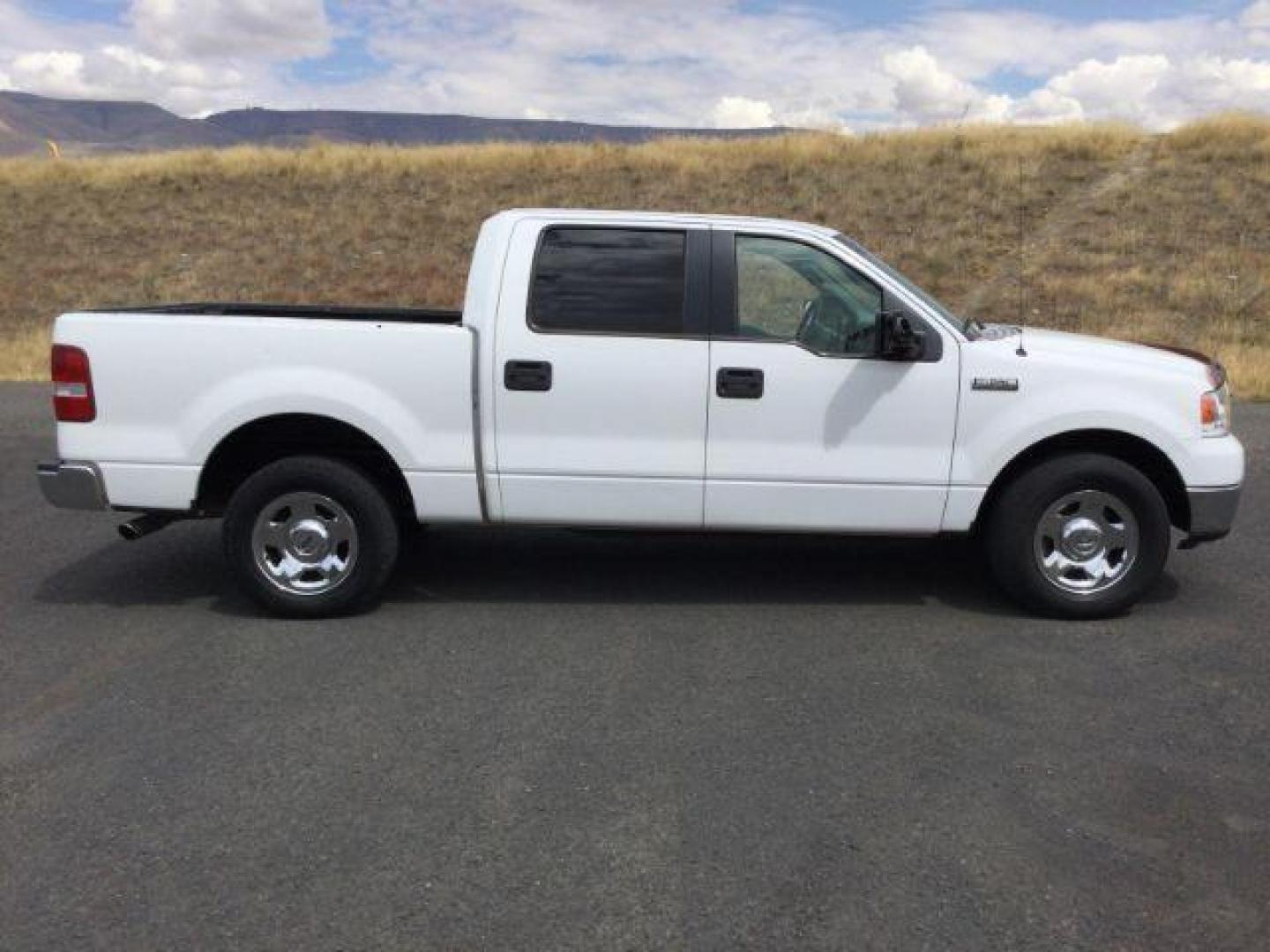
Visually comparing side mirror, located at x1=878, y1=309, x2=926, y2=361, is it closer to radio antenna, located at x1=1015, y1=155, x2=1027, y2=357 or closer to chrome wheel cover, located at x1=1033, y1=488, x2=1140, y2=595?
chrome wheel cover, located at x1=1033, y1=488, x2=1140, y2=595

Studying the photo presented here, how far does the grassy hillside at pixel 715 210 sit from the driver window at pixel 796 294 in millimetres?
13278

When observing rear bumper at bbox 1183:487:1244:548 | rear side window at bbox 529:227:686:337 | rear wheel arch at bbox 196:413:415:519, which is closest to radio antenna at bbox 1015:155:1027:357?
rear bumper at bbox 1183:487:1244:548

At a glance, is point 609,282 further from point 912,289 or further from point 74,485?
point 74,485

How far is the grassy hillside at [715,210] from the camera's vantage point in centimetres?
2042

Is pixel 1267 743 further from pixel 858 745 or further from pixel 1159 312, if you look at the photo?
pixel 1159 312

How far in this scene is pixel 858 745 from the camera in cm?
409

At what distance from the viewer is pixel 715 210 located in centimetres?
2702

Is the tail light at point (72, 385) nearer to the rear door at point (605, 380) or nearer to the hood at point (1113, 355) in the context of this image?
the rear door at point (605, 380)

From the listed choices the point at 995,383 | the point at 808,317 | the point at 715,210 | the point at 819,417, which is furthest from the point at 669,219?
the point at 715,210

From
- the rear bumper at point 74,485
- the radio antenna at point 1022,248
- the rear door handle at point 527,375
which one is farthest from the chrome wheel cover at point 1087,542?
the radio antenna at point 1022,248

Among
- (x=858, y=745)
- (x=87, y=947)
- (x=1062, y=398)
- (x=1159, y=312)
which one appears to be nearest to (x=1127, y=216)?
(x=1159, y=312)

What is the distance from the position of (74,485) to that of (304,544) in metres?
1.08

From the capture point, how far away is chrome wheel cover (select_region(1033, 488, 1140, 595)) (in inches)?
212

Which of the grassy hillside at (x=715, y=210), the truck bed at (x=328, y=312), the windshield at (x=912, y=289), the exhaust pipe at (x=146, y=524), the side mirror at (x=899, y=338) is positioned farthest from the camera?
the grassy hillside at (x=715, y=210)
